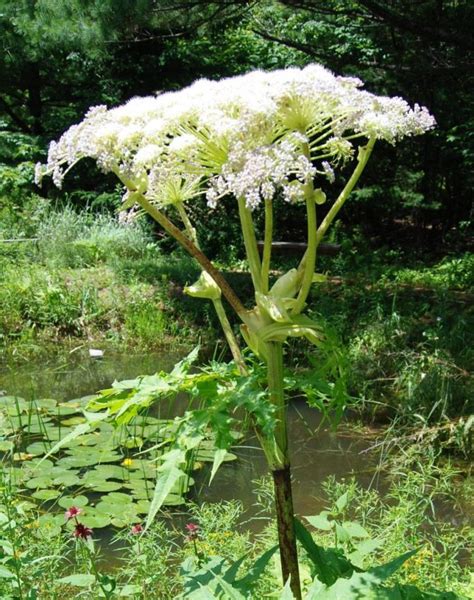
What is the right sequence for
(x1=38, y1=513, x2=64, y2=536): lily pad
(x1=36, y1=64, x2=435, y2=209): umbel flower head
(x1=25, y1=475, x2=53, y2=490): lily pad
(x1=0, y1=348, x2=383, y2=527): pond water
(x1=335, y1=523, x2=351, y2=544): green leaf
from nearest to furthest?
(x1=36, y1=64, x2=435, y2=209): umbel flower head < (x1=335, y1=523, x2=351, y2=544): green leaf < (x1=38, y1=513, x2=64, y2=536): lily pad < (x1=25, y1=475, x2=53, y2=490): lily pad < (x1=0, y1=348, x2=383, y2=527): pond water

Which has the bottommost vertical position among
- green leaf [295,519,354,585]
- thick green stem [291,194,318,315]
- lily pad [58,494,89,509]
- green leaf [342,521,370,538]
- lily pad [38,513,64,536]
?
lily pad [58,494,89,509]

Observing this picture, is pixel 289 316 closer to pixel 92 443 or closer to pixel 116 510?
pixel 116 510

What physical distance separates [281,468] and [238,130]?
28.2 inches

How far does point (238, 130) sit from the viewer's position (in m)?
1.38

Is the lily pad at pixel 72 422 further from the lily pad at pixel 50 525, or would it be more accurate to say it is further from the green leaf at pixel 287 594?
the green leaf at pixel 287 594

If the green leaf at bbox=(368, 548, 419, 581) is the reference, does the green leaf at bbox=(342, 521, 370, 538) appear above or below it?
below

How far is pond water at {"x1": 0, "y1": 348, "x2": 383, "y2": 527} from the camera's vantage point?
4.89 metres

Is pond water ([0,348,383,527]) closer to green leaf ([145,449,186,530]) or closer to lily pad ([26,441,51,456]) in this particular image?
lily pad ([26,441,51,456])

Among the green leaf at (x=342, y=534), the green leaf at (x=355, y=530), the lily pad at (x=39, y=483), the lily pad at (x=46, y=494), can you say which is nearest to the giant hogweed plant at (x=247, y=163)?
the green leaf at (x=342, y=534)

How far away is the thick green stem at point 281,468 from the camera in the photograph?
1.59 m

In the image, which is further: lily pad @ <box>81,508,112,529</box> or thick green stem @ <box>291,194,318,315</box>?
lily pad @ <box>81,508,112,529</box>

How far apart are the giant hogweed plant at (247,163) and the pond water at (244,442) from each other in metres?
1.97

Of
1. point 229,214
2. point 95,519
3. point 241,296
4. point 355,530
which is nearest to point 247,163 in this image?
point 355,530

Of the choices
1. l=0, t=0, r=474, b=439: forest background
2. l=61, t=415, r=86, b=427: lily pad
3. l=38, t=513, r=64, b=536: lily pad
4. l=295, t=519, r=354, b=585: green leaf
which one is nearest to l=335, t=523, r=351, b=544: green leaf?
l=295, t=519, r=354, b=585: green leaf
